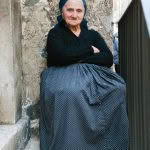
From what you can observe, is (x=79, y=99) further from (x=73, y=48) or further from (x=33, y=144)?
(x=33, y=144)

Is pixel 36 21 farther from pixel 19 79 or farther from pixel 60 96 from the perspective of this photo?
pixel 60 96

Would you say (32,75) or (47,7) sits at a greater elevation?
(47,7)

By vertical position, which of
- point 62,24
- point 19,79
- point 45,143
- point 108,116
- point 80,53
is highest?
point 62,24

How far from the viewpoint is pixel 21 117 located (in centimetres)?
331

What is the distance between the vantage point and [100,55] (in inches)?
126

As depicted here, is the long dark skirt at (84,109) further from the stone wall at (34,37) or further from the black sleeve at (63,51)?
the stone wall at (34,37)

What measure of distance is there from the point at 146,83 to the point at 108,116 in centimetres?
44

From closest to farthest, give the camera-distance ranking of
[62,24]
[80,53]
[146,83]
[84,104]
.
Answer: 1. [146,83]
2. [84,104]
3. [80,53]
4. [62,24]

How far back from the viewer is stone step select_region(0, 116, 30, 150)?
2.66 meters

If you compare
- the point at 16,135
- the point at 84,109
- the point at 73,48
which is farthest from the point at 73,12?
the point at 16,135

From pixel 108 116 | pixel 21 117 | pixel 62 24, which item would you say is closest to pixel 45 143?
pixel 21 117

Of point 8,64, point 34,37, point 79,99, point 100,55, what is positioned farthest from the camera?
point 34,37

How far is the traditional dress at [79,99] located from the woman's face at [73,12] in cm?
8

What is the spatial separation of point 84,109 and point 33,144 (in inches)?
26.0
